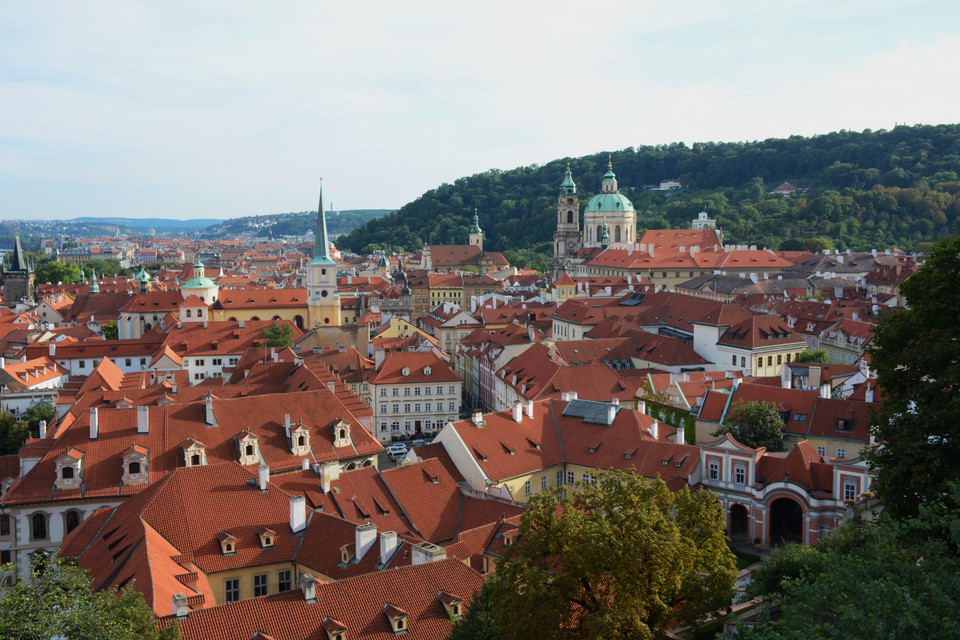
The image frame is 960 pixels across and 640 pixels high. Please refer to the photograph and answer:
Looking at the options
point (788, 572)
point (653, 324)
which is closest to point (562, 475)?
point (788, 572)

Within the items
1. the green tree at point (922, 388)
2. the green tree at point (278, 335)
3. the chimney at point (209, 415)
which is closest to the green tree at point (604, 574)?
the green tree at point (922, 388)

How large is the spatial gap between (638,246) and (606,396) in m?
85.9

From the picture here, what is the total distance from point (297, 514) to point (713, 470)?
20.0 meters

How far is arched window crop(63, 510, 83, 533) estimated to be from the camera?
36.8m

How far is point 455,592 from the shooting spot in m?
26.6

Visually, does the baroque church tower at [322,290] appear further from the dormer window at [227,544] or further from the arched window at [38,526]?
the dormer window at [227,544]

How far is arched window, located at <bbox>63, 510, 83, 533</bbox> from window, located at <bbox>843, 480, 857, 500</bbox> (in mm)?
31742

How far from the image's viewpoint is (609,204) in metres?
160

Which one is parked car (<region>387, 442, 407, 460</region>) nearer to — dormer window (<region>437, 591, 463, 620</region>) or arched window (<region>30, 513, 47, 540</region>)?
→ arched window (<region>30, 513, 47, 540</region>)

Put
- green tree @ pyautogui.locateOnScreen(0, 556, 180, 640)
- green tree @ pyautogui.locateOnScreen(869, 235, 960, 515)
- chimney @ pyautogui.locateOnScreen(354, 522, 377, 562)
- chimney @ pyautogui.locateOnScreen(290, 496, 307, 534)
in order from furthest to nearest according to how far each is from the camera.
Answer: chimney @ pyautogui.locateOnScreen(290, 496, 307, 534)
chimney @ pyautogui.locateOnScreen(354, 522, 377, 562)
green tree @ pyautogui.locateOnScreen(869, 235, 960, 515)
green tree @ pyautogui.locateOnScreen(0, 556, 180, 640)

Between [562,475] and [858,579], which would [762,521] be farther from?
[858,579]

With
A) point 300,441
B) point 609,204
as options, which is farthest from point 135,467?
point 609,204

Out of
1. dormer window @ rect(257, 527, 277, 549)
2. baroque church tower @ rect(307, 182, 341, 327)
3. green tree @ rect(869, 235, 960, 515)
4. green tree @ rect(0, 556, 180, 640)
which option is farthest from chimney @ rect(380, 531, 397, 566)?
baroque church tower @ rect(307, 182, 341, 327)

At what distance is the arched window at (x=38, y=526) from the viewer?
36.4 meters
